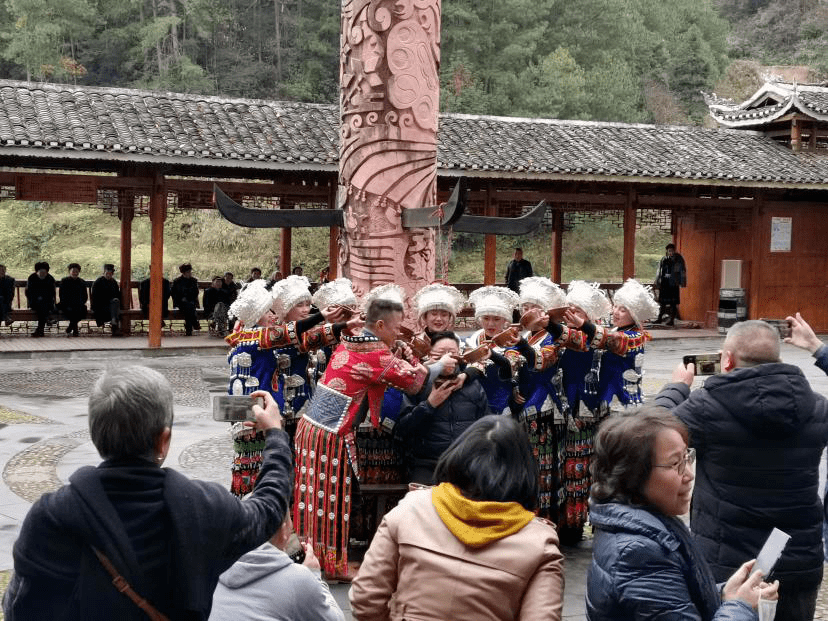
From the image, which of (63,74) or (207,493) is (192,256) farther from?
(207,493)

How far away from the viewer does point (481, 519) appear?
2.69m

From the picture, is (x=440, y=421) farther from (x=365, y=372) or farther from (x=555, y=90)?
(x=555, y=90)

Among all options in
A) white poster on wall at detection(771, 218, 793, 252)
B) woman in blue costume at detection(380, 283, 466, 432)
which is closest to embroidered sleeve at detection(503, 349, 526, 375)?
woman in blue costume at detection(380, 283, 466, 432)

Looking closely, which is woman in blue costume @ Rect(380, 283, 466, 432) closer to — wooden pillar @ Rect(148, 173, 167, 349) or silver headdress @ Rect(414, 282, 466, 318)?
silver headdress @ Rect(414, 282, 466, 318)

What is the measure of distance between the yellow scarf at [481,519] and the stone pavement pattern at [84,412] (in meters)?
2.82

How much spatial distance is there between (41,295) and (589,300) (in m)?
13.9

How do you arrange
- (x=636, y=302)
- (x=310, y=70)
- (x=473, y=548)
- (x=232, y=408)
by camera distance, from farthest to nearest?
(x=310, y=70) < (x=636, y=302) < (x=232, y=408) < (x=473, y=548)

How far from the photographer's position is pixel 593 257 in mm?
37688

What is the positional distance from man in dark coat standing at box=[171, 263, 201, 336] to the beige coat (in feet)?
55.8

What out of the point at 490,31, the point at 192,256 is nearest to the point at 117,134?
the point at 192,256

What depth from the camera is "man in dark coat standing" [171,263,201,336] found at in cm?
1930

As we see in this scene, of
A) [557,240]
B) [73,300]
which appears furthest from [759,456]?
[557,240]

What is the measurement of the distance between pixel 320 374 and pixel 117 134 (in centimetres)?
1056

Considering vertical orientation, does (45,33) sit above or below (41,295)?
above
